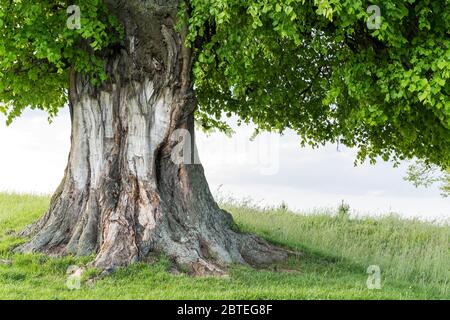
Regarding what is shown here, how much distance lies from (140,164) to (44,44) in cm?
323

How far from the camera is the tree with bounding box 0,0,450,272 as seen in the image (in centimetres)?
1246

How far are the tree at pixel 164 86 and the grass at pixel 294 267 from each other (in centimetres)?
68

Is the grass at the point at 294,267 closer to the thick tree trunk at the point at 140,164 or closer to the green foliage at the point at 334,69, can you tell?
the thick tree trunk at the point at 140,164

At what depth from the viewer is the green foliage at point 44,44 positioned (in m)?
12.7

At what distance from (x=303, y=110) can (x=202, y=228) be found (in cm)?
593

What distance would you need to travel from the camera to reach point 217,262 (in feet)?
43.7

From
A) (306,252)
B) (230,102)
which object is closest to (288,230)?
(306,252)

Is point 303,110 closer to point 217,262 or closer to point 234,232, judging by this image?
point 234,232

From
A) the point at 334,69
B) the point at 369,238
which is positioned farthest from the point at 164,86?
the point at 369,238

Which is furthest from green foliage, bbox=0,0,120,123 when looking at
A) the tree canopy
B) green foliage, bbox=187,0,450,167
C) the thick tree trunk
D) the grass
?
the grass

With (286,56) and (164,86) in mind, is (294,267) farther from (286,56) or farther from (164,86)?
(286,56)

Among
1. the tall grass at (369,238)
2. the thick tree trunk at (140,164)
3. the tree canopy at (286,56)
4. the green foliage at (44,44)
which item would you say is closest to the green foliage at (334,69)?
the tree canopy at (286,56)

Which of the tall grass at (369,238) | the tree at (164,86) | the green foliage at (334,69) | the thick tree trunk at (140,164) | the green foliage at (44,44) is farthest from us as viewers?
the tall grass at (369,238)

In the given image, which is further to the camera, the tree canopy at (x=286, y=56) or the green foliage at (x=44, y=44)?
the green foliage at (x=44, y=44)
